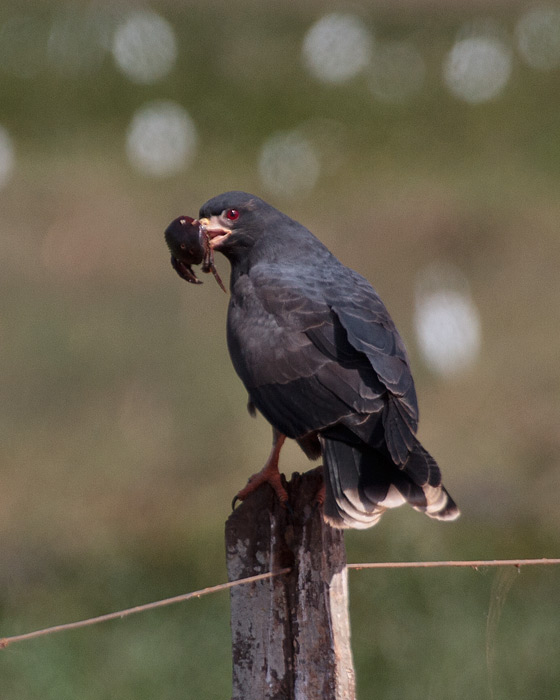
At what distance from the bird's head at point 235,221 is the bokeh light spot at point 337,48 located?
30.9ft

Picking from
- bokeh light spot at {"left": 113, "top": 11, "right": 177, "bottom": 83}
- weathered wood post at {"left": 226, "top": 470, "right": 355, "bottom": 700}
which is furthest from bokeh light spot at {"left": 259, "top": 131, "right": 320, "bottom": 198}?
weathered wood post at {"left": 226, "top": 470, "right": 355, "bottom": 700}

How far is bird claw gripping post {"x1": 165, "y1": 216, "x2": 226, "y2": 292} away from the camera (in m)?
3.97

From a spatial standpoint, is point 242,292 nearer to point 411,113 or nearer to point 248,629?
point 248,629

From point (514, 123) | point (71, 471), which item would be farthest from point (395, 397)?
point (514, 123)

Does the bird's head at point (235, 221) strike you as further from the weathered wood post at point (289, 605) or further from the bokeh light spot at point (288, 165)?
the bokeh light spot at point (288, 165)

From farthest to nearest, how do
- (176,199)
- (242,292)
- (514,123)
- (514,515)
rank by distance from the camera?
(514,123) < (176,199) < (514,515) < (242,292)

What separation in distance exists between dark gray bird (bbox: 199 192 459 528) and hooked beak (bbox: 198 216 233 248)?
0.73 ft

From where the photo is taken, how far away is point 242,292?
12.7 ft

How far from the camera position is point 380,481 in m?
3.20

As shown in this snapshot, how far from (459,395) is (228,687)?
470 cm

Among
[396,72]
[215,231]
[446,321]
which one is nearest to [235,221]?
[215,231]

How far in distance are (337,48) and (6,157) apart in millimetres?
4911

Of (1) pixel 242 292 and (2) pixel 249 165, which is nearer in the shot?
(1) pixel 242 292

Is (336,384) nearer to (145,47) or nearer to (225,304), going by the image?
(225,304)
